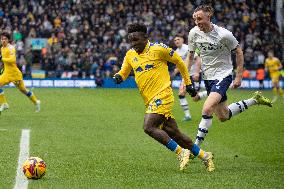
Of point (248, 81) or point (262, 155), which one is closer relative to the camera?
point (262, 155)

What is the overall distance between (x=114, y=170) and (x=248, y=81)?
97.5ft

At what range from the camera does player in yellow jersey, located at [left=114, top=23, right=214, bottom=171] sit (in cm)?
1065

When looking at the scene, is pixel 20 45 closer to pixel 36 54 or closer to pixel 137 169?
pixel 36 54

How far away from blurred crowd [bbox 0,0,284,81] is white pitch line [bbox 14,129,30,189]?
76.9 ft

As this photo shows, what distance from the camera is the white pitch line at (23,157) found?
939cm

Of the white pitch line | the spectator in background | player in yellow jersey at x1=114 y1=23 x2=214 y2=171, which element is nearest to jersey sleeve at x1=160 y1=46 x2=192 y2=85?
player in yellow jersey at x1=114 y1=23 x2=214 y2=171

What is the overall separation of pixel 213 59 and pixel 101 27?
31487 mm

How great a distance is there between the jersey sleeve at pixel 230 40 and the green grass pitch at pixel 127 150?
1984mm

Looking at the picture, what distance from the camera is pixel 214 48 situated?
12281 mm

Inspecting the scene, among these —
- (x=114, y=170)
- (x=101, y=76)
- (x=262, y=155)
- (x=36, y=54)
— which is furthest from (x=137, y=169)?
(x=36, y=54)

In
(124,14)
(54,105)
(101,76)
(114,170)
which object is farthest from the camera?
(124,14)

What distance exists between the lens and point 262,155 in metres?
12.9

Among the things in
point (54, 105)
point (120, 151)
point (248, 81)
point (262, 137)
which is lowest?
point (248, 81)

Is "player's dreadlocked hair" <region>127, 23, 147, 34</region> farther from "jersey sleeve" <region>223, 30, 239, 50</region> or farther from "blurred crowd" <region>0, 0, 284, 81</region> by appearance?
"blurred crowd" <region>0, 0, 284, 81</region>
